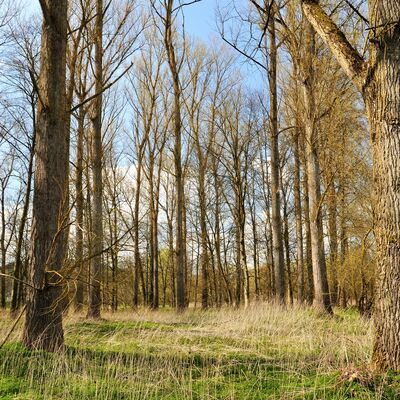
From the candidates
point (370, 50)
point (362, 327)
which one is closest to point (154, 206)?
point (362, 327)

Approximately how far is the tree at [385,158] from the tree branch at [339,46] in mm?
35

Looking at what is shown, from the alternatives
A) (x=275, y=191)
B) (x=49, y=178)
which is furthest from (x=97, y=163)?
(x=49, y=178)

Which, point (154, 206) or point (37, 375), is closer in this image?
point (37, 375)

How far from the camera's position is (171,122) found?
18.1 metres

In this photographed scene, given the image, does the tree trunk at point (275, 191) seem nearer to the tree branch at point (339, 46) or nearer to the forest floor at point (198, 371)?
the forest floor at point (198, 371)

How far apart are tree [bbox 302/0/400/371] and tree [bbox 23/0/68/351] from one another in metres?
3.28

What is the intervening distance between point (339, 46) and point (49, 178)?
3493 millimetres

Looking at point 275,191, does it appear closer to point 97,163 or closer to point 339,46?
point 97,163

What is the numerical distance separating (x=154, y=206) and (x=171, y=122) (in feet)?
12.7

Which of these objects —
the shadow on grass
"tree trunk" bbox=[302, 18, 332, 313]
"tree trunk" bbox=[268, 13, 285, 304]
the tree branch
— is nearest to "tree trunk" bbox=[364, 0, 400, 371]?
the tree branch

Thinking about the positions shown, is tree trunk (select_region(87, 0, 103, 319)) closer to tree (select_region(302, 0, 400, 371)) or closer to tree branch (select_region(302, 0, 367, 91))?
tree branch (select_region(302, 0, 367, 91))

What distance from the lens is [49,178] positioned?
193 inches

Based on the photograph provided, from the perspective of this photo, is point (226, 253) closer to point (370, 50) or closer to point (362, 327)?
point (362, 327)

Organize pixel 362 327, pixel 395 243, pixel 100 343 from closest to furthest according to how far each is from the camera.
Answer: pixel 395 243
pixel 100 343
pixel 362 327
